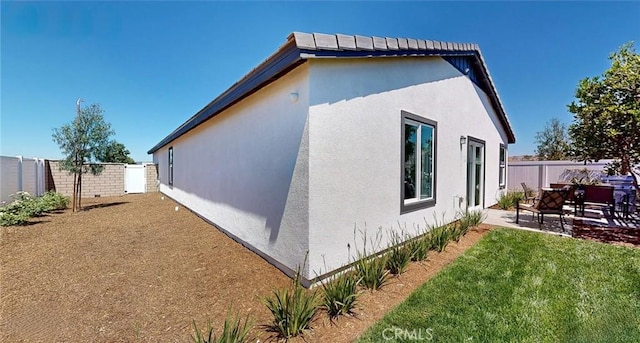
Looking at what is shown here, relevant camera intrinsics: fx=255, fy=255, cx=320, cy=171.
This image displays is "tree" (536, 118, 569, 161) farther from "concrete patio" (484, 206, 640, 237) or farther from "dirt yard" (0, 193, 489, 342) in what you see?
"dirt yard" (0, 193, 489, 342)

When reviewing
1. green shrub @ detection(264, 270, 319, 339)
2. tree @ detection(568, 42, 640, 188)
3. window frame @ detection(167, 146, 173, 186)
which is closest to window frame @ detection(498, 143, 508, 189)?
tree @ detection(568, 42, 640, 188)

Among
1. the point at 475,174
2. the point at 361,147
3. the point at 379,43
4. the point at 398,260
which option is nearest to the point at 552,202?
the point at 475,174

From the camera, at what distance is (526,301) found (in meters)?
3.34

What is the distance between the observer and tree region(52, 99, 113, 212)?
35.2 feet

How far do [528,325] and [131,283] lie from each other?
5.40 metres

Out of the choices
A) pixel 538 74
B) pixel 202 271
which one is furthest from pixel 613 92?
pixel 202 271

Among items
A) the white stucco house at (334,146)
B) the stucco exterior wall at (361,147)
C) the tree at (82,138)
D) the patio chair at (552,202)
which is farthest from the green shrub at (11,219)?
the patio chair at (552,202)

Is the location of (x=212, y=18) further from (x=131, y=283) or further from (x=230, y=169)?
(x=131, y=283)

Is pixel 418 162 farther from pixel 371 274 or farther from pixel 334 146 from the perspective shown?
pixel 371 274

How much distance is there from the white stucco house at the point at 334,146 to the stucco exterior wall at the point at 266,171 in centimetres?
3

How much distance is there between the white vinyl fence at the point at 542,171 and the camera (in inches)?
567

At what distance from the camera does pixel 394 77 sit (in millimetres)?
5113

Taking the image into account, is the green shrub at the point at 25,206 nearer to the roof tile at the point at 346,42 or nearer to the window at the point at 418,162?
the roof tile at the point at 346,42

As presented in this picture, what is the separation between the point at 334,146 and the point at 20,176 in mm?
15400
